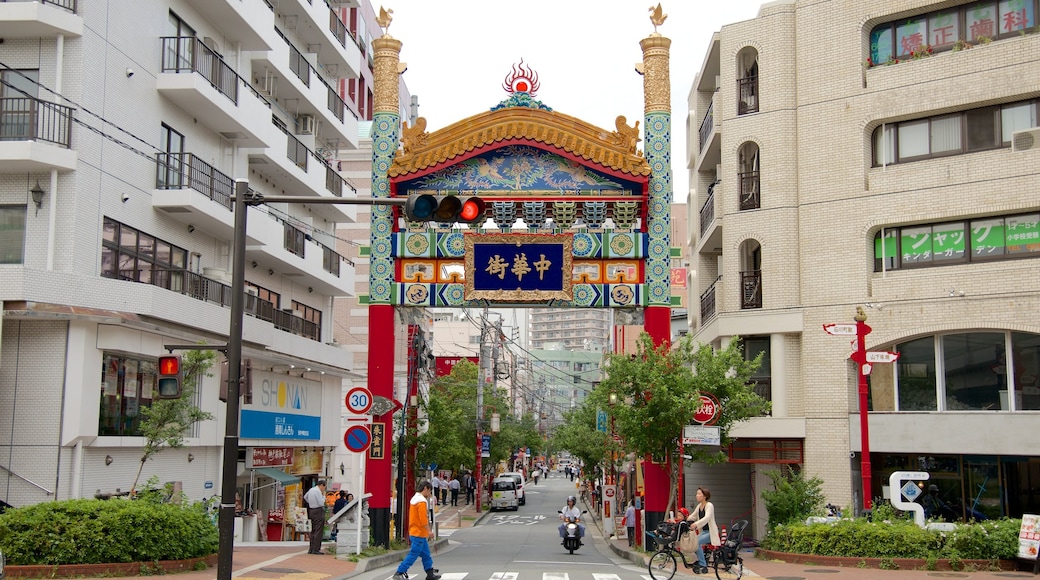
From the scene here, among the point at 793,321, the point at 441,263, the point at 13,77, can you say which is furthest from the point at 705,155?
the point at 13,77

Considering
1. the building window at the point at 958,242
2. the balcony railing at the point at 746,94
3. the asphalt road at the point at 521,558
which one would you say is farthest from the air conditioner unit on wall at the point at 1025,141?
the asphalt road at the point at 521,558

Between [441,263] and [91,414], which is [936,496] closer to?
[441,263]

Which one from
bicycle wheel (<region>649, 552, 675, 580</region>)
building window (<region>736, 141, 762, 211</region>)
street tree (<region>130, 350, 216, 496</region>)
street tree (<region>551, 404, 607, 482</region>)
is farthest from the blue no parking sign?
street tree (<region>551, 404, 607, 482</region>)

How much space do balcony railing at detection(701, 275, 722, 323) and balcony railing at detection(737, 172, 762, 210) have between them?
3.52 m

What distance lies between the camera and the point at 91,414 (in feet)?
80.4

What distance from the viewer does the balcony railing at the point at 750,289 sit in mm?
34719

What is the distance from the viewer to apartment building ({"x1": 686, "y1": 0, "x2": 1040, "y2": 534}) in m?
29.1

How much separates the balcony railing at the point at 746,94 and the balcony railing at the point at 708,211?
4.23 m

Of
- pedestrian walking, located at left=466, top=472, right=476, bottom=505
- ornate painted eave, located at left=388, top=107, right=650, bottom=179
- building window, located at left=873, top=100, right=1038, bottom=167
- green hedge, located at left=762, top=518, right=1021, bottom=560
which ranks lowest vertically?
pedestrian walking, located at left=466, top=472, right=476, bottom=505

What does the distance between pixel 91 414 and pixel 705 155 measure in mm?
24791

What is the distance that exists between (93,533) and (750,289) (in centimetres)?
2301

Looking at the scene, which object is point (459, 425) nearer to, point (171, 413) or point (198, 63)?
point (198, 63)

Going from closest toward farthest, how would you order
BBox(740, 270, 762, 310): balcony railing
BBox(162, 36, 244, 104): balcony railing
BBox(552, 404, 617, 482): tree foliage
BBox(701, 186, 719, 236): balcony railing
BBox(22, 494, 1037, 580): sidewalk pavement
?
BBox(22, 494, 1037, 580): sidewalk pavement
BBox(162, 36, 244, 104): balcony railing
BBox(740, 270, 762, 310): balcony railing
BBox(701, 186, 719, 236): balcony railing
BBox(552, 404, 617, 482): tree foliage

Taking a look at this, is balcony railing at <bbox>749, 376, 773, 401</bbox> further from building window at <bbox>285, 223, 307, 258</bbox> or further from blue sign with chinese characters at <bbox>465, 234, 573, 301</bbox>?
building window at <bbox>285, 223, 307, 258</bbox>
